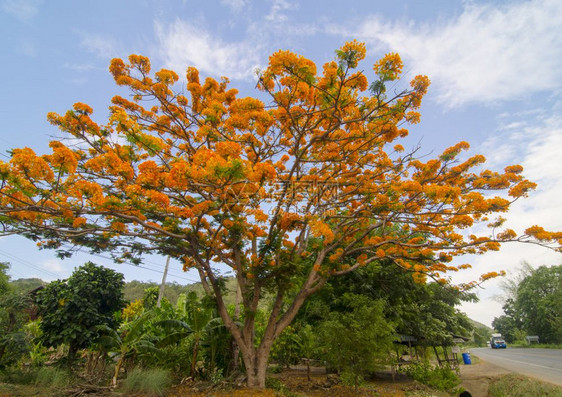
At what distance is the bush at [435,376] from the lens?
10492mm

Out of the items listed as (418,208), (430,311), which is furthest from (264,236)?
(430,311)

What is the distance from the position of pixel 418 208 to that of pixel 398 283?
18.9 ft

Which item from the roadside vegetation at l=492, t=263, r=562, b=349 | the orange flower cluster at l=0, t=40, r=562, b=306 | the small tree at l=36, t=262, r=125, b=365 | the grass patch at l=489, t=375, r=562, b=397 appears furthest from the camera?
the roadside vegetation at l=492, t=263, r=562, b=349

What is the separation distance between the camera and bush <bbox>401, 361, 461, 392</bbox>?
10.5m

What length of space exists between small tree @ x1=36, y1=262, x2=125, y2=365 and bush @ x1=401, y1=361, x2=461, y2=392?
1104 cm

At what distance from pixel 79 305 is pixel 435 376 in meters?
12.2

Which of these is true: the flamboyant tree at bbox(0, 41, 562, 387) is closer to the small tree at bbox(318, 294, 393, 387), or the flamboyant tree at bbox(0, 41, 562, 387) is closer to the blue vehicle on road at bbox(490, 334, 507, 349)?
the small tree at bbox(318, 294, 393, 387)

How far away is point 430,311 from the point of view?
46.0 feet

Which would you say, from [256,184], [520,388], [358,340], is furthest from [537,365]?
[256,184]

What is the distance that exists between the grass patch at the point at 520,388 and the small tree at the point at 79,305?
11945 mm

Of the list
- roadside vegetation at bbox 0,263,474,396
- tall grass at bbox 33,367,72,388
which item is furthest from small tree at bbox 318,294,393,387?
tall grass at bbox 33,367,72,388

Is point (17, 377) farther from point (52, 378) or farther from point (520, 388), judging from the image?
point (520, 388)

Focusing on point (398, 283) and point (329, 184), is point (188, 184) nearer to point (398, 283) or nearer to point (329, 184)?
point (329, 184)

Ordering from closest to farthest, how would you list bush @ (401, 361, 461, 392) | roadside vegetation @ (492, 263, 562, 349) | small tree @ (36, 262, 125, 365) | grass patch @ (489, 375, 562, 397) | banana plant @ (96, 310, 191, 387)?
banana plant @ (96, 310, 191, 387), grass patch @ (489, 375, 562, 397), small tree @ (36, 262, 125, 365), bush @ (401, 361, 461, 392), roadside vegetation @ (492, 263, 562, 349)
